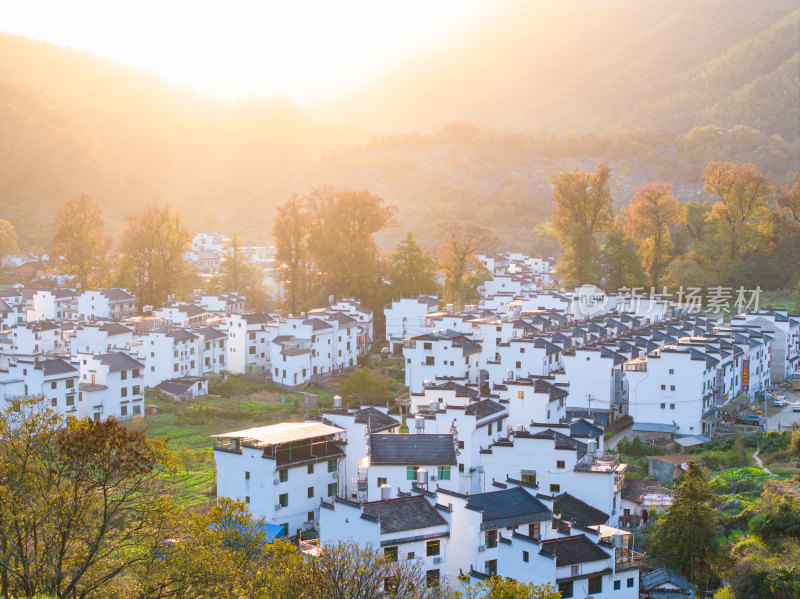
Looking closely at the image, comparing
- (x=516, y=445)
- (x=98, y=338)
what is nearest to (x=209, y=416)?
(x=98, y=338)

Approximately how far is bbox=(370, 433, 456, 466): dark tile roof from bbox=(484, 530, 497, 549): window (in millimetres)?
2837

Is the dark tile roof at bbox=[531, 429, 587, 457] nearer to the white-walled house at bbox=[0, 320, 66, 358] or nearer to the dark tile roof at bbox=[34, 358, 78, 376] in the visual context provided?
the dark tile roof at bbox=[34, 358, 78, 376]

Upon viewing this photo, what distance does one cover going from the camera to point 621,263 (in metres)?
40.3

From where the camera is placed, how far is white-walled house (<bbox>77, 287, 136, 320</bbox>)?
39562mm

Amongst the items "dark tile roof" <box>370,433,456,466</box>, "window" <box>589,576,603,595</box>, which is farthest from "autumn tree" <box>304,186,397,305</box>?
"window" <box>589,576,603,595</box>

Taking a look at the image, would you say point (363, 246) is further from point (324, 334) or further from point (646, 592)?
point (646, 592)

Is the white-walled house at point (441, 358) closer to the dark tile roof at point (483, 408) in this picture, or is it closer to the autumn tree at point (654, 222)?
the dark tile roof at point (483, 408)

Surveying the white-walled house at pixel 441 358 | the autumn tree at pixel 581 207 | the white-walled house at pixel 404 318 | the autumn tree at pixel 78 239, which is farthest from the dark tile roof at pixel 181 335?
the autumn tree at pixel 581 207

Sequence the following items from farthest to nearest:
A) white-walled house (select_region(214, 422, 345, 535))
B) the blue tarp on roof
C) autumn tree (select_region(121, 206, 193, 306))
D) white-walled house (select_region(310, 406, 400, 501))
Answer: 1. autumn tree (select_region(121, 206, 193, 306))
2. the blue tarp on roof
3. white-walled house (select_region(310, 406, 400, 501))
4. white-walled house (select_region(214, 422, 345, 535))

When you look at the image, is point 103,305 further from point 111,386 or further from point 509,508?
point 509,508

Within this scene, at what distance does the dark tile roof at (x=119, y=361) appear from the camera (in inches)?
1073

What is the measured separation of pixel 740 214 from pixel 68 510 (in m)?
38.9

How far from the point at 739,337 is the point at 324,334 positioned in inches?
588

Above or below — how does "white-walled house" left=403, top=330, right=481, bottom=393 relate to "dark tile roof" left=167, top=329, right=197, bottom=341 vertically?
below
